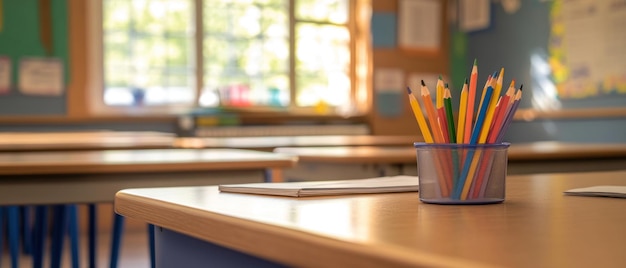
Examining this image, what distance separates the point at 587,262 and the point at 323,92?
20.7ft

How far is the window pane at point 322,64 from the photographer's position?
6738 mm

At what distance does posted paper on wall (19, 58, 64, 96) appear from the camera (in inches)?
222

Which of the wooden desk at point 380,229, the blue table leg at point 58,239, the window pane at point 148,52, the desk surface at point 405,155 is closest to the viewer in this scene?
the wooden desk at point 380,229

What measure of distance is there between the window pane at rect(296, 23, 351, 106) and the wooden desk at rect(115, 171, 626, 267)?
5.59 meters

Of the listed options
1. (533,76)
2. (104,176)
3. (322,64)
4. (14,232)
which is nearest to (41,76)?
(322,64)

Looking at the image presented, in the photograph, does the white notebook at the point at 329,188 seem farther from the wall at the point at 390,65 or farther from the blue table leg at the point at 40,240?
the wall at the point at 390,65

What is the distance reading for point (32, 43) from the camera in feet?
18.6

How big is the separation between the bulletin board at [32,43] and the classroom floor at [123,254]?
902 mm

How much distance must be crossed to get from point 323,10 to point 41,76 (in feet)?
7.32

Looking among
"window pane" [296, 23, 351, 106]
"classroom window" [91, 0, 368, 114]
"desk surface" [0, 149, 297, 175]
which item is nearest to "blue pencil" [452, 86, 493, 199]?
"desk surface" [0, 149, 297, 175]

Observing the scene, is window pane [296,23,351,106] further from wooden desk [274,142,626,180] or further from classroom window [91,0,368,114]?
wooden desk [274,142,626,180]

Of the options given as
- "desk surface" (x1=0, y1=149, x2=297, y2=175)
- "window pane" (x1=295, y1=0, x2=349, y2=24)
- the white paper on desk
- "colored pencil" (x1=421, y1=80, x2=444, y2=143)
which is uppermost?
"window pane" (x1=295, y1=0, x2=349, y2=24)

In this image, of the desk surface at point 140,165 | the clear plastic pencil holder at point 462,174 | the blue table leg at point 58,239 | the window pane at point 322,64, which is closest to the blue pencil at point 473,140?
the clear plastic pencil holder at point 462,174

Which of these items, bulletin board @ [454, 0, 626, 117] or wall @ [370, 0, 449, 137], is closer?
bulletin board @ [454, 0, 626, 117]
